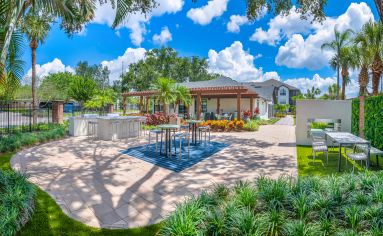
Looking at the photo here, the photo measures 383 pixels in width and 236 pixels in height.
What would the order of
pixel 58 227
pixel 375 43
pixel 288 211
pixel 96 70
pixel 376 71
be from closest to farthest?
pixel 288 211 < pixel 58 227 < pixel 375 43 < pixel 376 71 < pixel 96 70

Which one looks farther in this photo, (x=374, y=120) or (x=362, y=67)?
(x=362, y=67)

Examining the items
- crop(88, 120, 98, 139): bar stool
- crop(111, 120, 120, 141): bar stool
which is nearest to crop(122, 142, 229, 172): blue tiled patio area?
crop(111, 120, 120, 141): bar stool

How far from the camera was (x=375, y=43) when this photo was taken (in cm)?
1332

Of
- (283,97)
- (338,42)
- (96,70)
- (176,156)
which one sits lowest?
(176,156)

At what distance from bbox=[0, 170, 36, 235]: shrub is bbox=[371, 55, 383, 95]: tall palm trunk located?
1670 centimetres

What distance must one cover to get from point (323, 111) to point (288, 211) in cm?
904

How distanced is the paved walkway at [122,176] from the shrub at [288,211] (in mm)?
1071

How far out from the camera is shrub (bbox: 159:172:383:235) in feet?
9.59

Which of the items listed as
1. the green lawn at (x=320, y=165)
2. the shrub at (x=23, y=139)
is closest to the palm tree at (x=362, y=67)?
the green lawn at (x=320, y=165)

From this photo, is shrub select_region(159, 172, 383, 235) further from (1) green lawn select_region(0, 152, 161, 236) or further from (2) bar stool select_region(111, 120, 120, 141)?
(2) bar stool select_region(111, 120, 120, 141)

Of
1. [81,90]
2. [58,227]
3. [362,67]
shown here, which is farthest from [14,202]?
[81,90]

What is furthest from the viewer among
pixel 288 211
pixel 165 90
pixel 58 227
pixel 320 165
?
pixel 165 90

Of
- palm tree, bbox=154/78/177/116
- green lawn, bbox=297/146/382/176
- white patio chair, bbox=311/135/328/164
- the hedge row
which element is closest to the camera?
green lawn, bbox=297/146/382/176

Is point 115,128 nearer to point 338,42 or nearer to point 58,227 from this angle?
point 58,227
